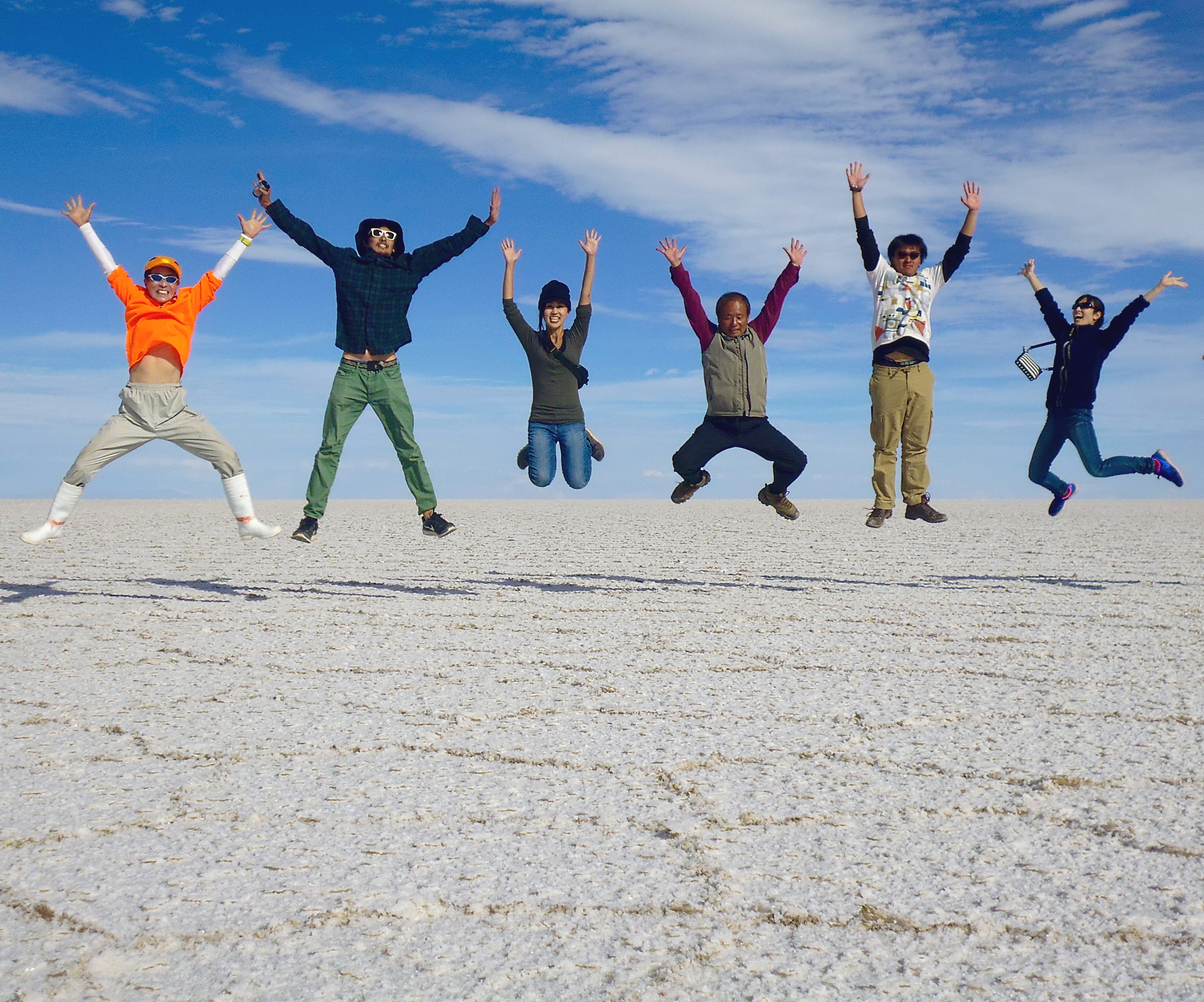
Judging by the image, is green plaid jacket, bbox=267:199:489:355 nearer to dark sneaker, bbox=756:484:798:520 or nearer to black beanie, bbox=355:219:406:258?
black beanie, bbox=355:219:406:258

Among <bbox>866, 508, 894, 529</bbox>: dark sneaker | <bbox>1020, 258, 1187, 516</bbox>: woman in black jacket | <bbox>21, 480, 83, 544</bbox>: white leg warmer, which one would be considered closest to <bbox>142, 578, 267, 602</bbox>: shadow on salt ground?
<bbox>21, 480, 83, 544</bbox>: white leg warmer

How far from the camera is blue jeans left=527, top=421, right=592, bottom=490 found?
5039 mm

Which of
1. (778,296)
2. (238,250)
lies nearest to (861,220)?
(778,296)

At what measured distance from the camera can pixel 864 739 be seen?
8.43 feet

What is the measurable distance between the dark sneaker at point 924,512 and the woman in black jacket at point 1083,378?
64cm

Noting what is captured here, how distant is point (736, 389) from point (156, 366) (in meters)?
2.63

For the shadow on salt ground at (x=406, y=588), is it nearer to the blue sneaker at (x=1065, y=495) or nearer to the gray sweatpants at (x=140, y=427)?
the gray sweatpants at (x=140, y=427)

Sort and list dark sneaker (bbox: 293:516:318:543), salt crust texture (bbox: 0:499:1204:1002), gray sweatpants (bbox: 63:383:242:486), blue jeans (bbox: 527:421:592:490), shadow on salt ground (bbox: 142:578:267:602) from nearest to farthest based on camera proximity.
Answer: salt crust texture (bbox: 0:499:1204:1002) < gray sweatpants (bbox: 63:383:242:486) < dark sneaker (bbox: 293:516:318:543) < blue jeans (bbox: 527:421:592:490) < shadow on salt ground (bbox: 142:578:267:602)

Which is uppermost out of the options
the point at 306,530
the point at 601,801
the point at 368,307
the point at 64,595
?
the point at 368,307

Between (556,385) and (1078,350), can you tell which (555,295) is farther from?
(1078,350)

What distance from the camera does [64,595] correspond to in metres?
5.29

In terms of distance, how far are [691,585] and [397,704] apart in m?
2.88

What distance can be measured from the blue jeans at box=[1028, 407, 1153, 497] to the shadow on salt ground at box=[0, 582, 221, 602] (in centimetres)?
425

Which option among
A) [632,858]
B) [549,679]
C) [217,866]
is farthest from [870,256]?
[217,866]
